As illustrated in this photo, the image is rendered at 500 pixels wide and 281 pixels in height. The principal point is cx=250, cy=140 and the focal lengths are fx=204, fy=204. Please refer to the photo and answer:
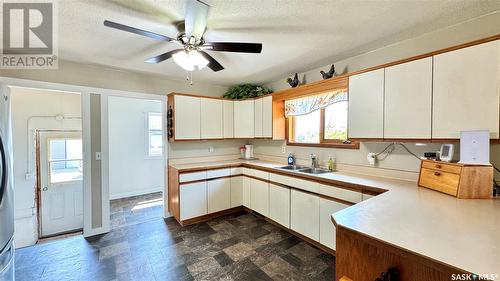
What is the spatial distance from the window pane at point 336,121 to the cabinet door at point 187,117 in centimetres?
205

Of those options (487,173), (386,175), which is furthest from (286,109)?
(487,173)

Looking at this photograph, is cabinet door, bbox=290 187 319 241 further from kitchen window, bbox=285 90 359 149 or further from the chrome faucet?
kitchen window, bbox=285 90 359 149

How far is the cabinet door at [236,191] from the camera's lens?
136 inches

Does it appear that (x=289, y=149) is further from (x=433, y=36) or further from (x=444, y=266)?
(x=444, y=266)

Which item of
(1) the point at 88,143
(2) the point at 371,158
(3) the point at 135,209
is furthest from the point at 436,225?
(3) the point at 135,209

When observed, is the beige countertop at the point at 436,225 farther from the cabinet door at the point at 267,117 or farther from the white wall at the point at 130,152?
the white wall at the point at 130,152

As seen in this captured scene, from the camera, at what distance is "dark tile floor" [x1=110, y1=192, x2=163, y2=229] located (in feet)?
11.0

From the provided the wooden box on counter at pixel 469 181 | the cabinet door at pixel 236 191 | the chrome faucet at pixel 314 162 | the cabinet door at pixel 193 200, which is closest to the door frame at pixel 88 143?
the cabinet door at pixel 193 200

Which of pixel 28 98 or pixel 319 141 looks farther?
pixel 28 98

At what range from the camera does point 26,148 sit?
11.3 feet

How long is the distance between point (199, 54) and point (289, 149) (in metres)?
2.20

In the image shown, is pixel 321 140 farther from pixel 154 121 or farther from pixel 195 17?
pixel 154 121

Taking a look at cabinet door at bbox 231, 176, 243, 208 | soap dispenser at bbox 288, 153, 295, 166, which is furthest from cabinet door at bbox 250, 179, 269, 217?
soap dispenser at bbox 288, 153, 295, 166

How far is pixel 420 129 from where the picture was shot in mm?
1754
